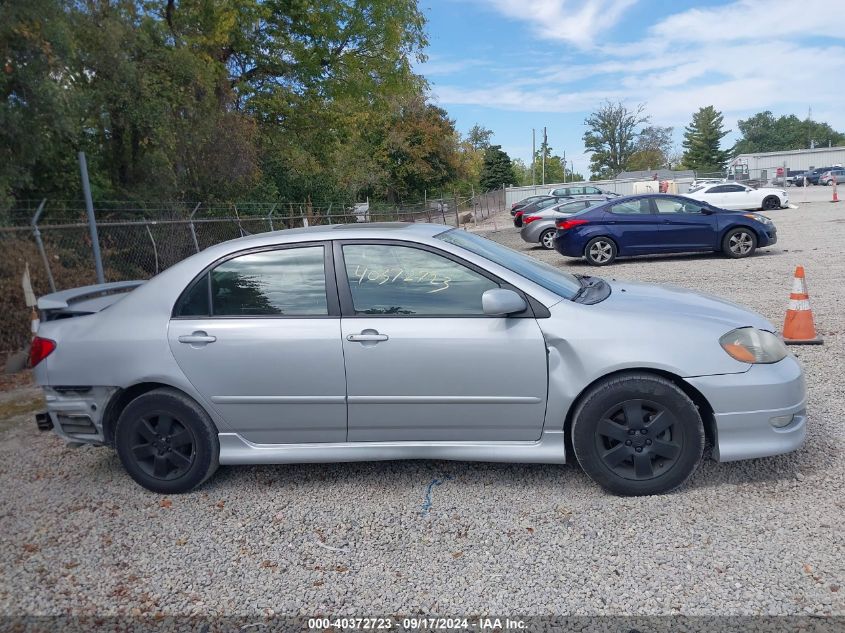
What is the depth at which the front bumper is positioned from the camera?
142 inches

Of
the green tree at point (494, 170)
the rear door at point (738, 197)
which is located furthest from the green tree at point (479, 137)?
the rear door at point (738, 197)

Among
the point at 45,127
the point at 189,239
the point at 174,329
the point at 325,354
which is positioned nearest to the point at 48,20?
the point at 45,127

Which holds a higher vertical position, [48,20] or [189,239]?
[48,20]

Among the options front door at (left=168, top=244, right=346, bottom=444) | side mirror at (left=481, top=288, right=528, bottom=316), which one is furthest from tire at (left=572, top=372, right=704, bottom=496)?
front door at (left=168, top=244, right=346, bottom=444)

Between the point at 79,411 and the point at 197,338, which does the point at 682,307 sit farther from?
Answer: the point at 79,411

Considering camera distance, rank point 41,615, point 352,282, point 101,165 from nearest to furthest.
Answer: point 41,615
point 352,282
point 101,165

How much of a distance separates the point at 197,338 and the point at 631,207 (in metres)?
12.3

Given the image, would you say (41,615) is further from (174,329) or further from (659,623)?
(659,623)

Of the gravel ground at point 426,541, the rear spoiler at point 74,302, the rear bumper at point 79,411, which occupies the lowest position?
the gravel ground at point 426,541

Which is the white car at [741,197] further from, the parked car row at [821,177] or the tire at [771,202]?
the parked car row at [821,177]

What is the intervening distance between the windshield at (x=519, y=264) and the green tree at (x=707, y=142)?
337 feet

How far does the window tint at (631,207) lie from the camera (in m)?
14.4

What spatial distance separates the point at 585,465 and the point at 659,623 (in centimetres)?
110

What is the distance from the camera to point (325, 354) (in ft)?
12.6
